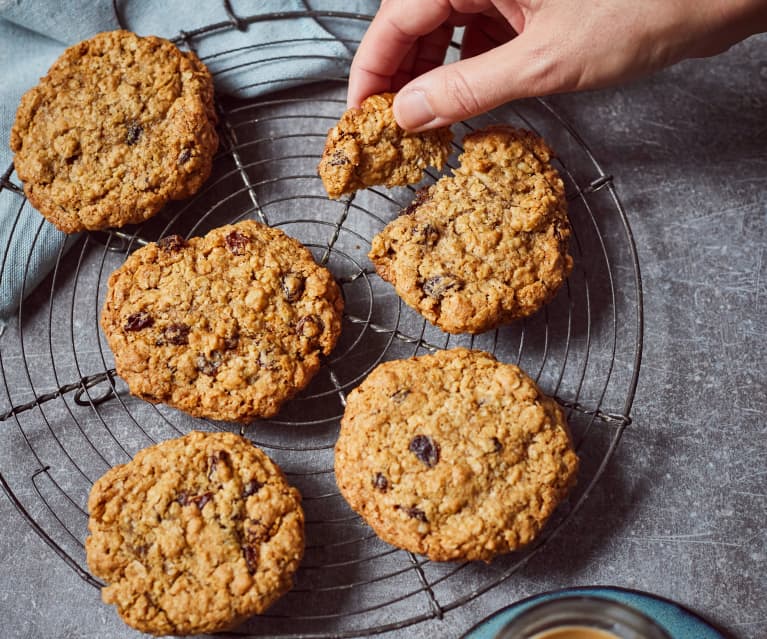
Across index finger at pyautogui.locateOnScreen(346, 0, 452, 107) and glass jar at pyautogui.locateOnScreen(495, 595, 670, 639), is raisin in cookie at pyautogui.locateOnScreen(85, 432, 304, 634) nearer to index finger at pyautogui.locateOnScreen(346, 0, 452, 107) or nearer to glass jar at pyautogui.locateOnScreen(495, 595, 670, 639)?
glass jar at pyautogui.locateOnScreen(495, 595, 670, 639)

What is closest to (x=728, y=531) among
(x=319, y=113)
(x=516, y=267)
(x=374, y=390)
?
(x=516, y=267)

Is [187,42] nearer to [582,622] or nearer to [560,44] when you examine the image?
[560,44]

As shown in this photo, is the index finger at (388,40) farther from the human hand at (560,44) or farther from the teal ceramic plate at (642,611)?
the teal ceramic plate at (642,611)

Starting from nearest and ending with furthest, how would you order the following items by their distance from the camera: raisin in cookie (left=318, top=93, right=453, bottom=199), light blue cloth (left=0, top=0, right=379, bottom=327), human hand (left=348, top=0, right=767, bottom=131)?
human hand (left=348, top=0, right=767, bottom=131)
raisin in cookie (left=318, top=93, right=453, bottom=199)
light blue cloth (left=0, top=0, right=379, bottom=327)

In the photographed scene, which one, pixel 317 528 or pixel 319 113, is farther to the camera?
pixel 319 113

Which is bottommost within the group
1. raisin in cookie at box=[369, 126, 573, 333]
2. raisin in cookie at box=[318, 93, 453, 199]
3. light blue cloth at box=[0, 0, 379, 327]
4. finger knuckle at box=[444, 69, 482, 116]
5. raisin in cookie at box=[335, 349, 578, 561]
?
raisin in cookie at box=[335, 349, 578, 561]

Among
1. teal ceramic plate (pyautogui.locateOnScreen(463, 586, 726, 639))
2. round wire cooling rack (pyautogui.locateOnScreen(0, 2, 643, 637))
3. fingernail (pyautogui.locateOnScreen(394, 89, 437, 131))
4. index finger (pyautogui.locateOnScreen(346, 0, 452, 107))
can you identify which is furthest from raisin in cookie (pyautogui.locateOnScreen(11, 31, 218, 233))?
teal ceramic plate (pyautogui.locateOnScreen(463, 586, 726, 639))

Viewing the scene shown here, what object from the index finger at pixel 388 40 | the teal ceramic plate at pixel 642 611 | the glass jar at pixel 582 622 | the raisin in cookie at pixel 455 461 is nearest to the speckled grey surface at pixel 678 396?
the teal ceramic plate at pixel 642 611

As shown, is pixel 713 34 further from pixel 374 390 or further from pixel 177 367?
pixel 177 367
